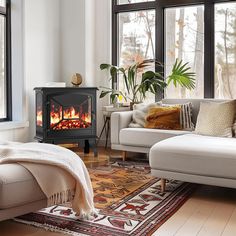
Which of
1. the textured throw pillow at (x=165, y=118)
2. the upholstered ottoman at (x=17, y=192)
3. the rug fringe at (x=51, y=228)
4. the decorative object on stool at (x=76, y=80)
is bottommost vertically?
the rug fringe at (x=51, y=228)

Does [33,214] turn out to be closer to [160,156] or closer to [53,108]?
[160,156]

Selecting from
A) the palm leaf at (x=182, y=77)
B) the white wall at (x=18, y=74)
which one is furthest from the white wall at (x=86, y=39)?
the palm leaf at (x=182, y=77)

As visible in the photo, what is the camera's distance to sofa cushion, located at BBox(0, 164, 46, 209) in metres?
1.96

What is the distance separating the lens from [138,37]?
520cm

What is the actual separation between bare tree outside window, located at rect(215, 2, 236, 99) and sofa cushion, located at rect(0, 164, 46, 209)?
3.21m

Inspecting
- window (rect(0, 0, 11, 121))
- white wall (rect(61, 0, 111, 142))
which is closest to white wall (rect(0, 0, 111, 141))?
white wall (rect(61, 0, 111, 142))

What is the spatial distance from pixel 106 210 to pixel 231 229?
861 mm

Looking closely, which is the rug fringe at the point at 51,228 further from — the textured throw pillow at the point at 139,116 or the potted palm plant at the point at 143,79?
the potted palm plant at the point at 143,79

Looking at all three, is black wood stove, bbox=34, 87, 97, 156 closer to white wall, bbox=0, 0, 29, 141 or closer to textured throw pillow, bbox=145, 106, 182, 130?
white wall, bbox=0, 0, 29, 141

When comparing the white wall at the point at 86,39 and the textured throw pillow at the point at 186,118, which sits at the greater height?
the white wall at the point at 86,39

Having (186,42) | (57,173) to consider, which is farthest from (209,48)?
(57,173)

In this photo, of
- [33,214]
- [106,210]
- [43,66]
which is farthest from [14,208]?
[43,66]

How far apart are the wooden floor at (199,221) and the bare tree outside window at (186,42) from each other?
221 centimetres

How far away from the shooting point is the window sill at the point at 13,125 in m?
4.36
